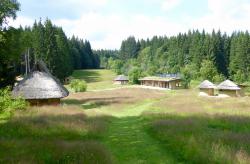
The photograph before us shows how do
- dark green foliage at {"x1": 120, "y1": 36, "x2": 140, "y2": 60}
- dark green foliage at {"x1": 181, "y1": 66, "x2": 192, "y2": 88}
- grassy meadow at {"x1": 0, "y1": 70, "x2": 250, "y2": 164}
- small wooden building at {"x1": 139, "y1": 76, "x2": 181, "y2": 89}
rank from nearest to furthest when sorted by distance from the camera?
grassy meadow at {"x1": 0, "y1": 70, "x2": 250, "y2": 164} < small wooden building at {"x1": 139, "y1": 76, "x2": 181, "y2": 89} < dark green foliage at {"x1": 181, "y1": 66, "x2": 192, "y2": 88} < dark green foliage at {"x1": 120, "y1": 36, "x2": 140, "y2": 60}

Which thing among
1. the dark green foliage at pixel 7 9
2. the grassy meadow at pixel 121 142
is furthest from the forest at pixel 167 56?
the grassy meadow at pixel 121 142

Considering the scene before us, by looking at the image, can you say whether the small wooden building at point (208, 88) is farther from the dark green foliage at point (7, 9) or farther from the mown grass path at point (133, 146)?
the dark green foliage at point (7, 9)

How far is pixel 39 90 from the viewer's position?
110 feet

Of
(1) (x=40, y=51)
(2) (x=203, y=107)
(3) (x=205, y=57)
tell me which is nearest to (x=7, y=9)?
(2) (x=203, y=107)

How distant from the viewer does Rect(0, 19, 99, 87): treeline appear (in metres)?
22.4

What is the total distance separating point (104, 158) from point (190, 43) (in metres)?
116

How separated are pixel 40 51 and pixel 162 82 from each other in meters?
32.3

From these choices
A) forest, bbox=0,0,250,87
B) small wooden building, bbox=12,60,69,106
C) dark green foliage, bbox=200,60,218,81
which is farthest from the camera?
dark green foliage, bbox=200,60,218,81

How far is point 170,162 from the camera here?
42.9 ft

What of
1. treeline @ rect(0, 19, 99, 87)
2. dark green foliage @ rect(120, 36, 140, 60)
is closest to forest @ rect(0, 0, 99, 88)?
treeline @ rect(0, 19, 99, 87)

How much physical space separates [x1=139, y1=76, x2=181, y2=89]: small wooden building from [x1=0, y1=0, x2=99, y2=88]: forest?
71.0 feet

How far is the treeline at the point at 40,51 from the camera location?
22.4 metres

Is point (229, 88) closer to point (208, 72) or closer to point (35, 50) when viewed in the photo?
point (208, 72)

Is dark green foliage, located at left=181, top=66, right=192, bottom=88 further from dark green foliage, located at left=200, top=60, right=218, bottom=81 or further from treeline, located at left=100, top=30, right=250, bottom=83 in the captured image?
dark green foliage, located at left=200, top=60, right=218, bottom=81
